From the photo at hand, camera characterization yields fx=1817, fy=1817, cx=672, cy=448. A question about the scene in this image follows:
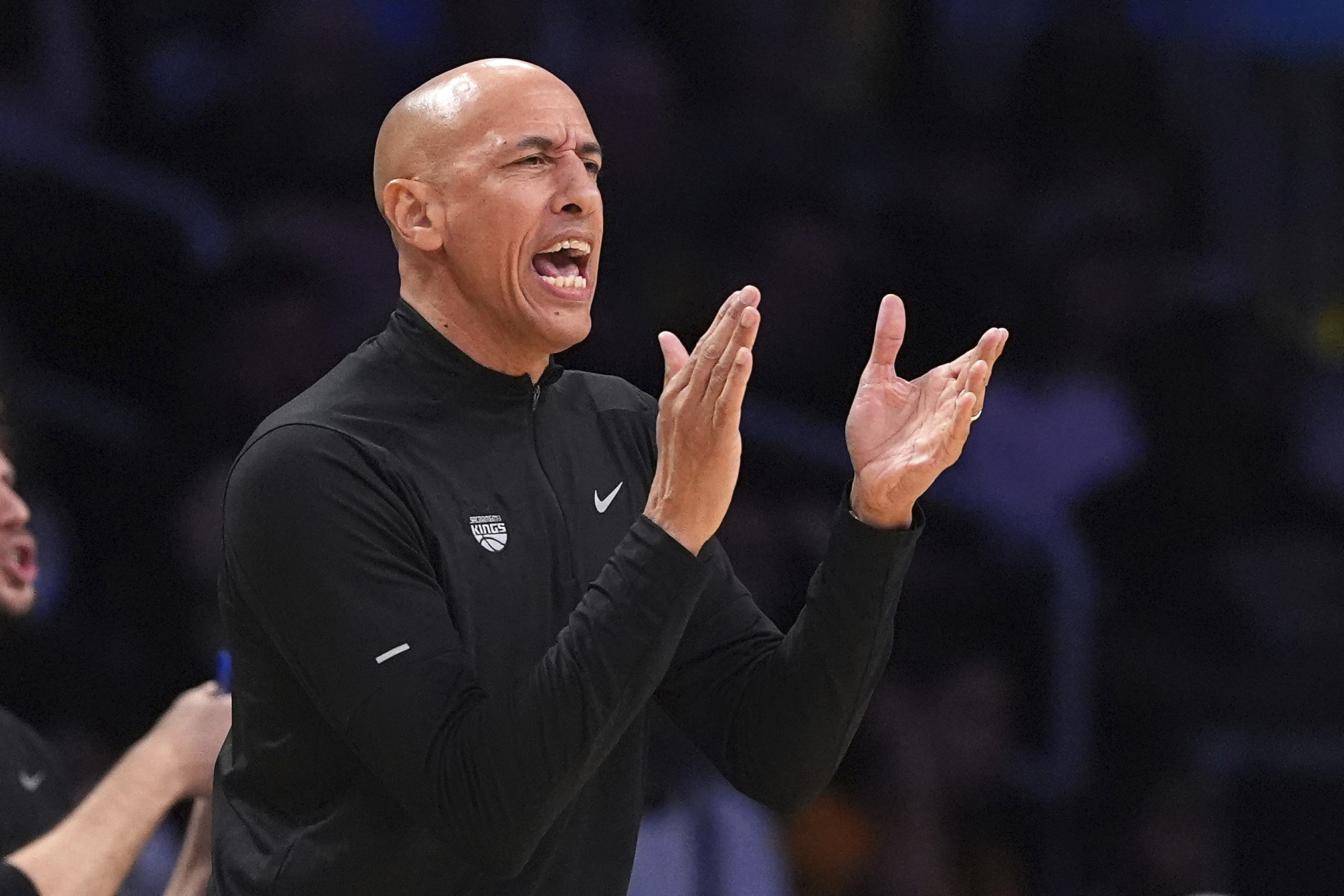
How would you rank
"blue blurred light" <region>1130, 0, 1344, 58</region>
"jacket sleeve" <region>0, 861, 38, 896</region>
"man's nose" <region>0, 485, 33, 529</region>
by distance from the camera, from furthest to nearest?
"blue blurred light" <region>1130, 0, 1344, 58</region>, "man's nose" <region>0, 485, 33, 529</region>, "jacket sleeve" <region>0, 861, 38, 896</region>

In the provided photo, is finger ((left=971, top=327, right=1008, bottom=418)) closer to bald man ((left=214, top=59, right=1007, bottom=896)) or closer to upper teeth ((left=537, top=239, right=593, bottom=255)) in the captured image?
bald man ((left=214, top=59, right=1007, bottom=896))

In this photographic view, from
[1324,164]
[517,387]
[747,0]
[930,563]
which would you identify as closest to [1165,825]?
[930,563]

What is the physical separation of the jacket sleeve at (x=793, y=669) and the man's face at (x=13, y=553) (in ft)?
3.83

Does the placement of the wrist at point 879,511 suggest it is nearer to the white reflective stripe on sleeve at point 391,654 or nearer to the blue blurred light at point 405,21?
the white reflective stripe on sleeve at point 391,654

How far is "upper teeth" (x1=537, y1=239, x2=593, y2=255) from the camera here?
6.47ft

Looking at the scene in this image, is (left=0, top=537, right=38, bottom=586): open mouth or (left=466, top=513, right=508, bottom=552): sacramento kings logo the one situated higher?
(left=466, top=513, right=508, bottom=552): sacramento kings logo

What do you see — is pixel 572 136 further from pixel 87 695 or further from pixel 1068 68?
pixel 1068 68

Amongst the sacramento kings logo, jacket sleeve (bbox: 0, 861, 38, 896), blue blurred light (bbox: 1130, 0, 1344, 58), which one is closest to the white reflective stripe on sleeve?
the sacramento kings logo

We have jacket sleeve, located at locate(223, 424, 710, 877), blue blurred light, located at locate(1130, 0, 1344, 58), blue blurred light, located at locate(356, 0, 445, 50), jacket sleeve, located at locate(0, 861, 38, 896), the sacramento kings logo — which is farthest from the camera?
blue blurred light, located at locate(1130, 0, 1344, 58)

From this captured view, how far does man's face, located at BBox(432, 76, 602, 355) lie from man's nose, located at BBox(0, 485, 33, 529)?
106 centimetres

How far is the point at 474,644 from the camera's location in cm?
178

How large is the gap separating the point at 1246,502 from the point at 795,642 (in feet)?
8.11

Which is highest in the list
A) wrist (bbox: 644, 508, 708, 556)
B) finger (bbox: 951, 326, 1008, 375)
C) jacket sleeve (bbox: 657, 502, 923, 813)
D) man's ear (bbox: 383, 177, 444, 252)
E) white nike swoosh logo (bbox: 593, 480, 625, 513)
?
man's ear (bbox: 383, 177, 444, 252)

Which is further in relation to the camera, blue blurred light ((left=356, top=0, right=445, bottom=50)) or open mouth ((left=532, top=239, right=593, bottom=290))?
blue blurred light ((left=356, top=0, right=445, bottom=50))
